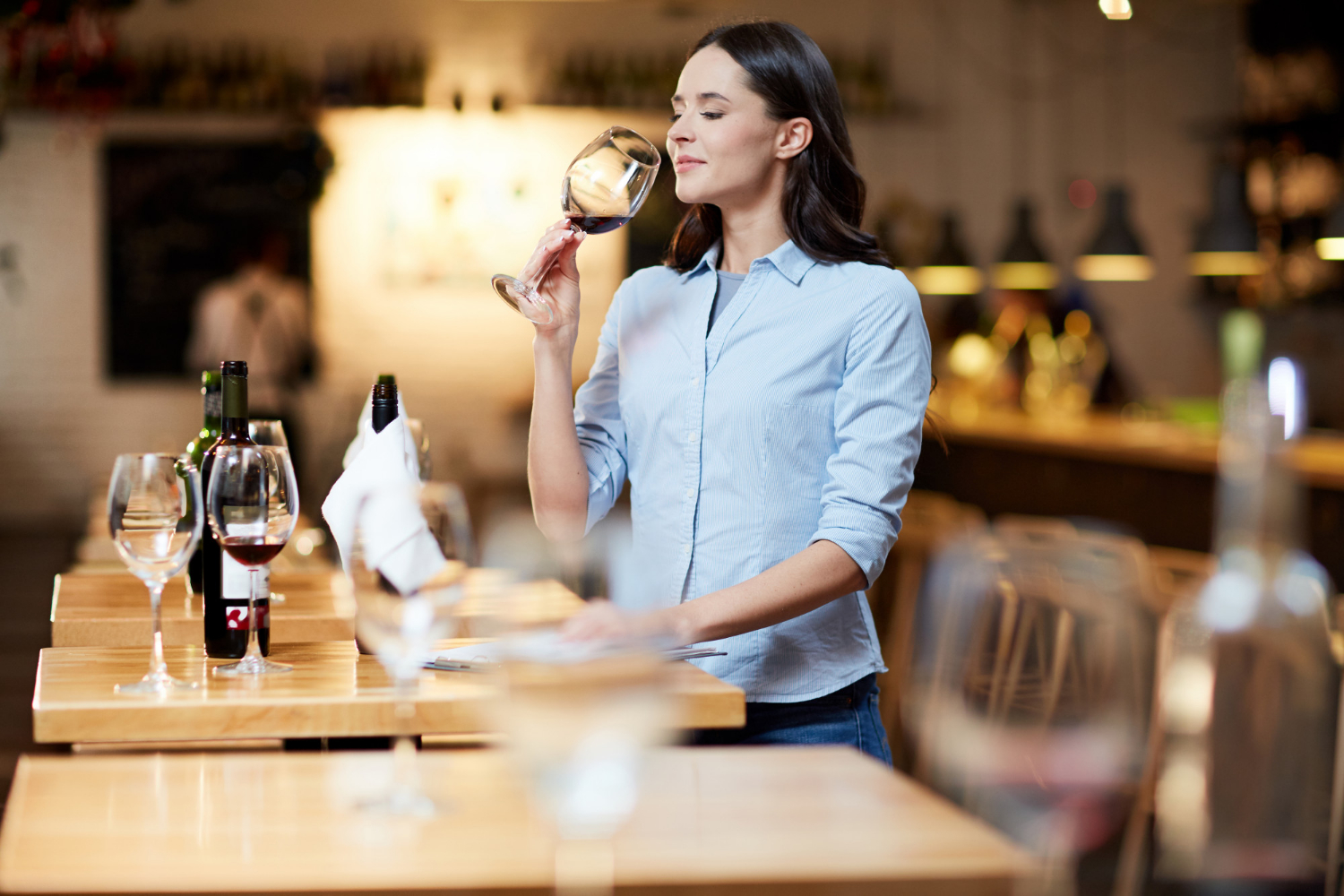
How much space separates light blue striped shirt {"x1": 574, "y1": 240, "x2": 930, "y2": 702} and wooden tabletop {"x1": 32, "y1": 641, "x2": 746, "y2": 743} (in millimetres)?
309

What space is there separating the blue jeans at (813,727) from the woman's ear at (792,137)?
0.63m

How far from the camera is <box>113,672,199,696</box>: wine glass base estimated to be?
1289mm

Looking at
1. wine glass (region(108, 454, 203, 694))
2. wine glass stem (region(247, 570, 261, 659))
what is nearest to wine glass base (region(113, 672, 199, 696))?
wine glass (region(108, 454, 203, 694))

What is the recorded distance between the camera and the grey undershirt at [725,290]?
5.83ft

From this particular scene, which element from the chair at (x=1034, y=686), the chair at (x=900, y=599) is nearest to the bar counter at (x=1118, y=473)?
the chair at (x=900, y=599)

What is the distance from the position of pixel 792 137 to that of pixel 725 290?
0.21 meters

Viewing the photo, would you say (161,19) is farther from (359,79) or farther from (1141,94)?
(1141,94)

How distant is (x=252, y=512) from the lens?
136 centimetres

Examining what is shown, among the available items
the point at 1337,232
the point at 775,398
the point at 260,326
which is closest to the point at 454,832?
the point at 775,398

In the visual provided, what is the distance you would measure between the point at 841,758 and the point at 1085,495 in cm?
→ 501

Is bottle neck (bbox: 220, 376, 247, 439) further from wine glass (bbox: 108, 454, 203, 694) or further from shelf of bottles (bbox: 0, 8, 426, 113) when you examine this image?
shelf of bottles (bbox: 0, 8, 426, 113)

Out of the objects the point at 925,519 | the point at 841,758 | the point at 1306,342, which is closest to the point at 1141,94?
the point at 1306,342

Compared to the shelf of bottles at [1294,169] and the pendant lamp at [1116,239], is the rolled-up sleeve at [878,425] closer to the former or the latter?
the pendant lamp at [1116,239]

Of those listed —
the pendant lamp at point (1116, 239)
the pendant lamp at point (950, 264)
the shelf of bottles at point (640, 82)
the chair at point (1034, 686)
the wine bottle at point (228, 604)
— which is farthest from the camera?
the shelf of bottles at point (640, 82)
